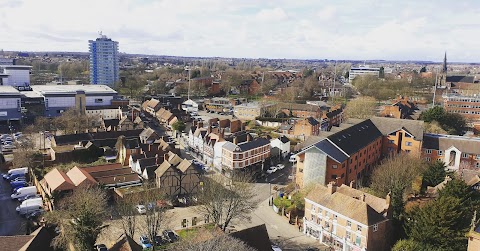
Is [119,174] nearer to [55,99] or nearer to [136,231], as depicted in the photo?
[136,231]

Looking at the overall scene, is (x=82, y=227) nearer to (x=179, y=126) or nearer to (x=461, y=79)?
(x=179, y=126)

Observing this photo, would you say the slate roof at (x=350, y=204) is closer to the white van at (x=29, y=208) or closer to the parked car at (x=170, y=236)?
the parked car at (x=170, y=236)

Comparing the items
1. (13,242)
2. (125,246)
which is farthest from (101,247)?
(13,242)

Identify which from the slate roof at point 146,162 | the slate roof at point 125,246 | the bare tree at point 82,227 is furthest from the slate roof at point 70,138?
the slate roof at point 125,246

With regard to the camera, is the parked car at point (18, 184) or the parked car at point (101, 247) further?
the parked car at point (18, 184)

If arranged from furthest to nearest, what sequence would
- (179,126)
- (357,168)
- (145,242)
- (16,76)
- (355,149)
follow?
(16,76) < (179,126) < (357,168) < (355,149) < (145,242)

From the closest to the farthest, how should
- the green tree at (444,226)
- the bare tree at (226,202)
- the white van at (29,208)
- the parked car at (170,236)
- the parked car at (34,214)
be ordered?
the green tree at (444,226), the parked car at (170,236), the bare tree at (226,202), the parked car at (34,214), the white van at (29,208)

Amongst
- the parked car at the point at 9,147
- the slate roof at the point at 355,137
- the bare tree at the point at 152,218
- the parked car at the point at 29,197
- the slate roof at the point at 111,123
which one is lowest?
the parked car at the point at 29,197
